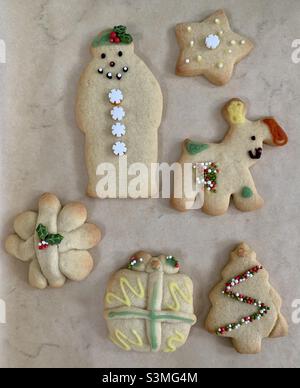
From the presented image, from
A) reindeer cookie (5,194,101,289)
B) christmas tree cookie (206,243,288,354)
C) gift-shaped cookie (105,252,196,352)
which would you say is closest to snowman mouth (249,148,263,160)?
christmas tree cookie (206,243,288,354)

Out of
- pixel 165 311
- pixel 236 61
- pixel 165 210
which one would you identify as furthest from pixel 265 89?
pixel 165 311

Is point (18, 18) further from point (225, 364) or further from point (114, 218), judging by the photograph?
point (225, 364)

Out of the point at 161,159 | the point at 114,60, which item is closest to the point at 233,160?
the point at 161,159

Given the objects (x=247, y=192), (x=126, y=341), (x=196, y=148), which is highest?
(x=196, y=148)

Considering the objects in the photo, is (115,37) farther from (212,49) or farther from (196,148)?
(196,148)

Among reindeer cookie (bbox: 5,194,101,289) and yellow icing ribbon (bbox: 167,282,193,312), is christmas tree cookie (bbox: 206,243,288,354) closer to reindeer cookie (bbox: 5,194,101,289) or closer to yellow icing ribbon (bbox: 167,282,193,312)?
yellow icing ribbon (bbox: 167,282,193,312)

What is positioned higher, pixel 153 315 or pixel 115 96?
pixel 115 96
